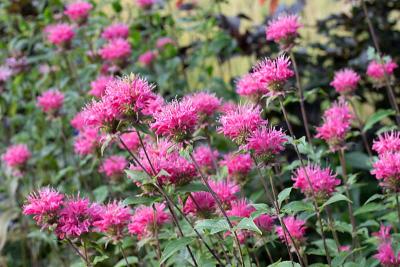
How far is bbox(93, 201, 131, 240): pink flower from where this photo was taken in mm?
1918

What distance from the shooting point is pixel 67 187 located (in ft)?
11.7

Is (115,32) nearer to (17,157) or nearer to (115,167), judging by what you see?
(17,157)

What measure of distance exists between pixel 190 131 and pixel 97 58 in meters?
1.89

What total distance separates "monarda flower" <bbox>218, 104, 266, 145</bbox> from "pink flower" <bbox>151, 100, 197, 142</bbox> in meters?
0.09

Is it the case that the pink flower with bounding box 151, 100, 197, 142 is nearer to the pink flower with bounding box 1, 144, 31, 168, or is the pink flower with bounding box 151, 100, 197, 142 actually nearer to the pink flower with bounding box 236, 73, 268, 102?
the pink flower with bounding box 236, 73, 268, 102

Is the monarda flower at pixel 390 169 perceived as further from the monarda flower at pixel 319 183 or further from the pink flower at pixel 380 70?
the pink flower at pixel 380 70

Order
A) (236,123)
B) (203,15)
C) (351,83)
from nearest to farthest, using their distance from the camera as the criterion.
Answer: (236,123) → (351,83) → (203,15)

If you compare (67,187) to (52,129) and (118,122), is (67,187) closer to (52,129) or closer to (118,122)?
(52,129)

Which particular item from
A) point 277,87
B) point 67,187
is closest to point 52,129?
point 67,187

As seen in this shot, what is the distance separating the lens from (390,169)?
180 centimetres

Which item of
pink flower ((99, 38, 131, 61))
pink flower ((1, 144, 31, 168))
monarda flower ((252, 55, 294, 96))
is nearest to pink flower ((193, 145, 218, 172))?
monarda flower ((252, 55, 294, 96))

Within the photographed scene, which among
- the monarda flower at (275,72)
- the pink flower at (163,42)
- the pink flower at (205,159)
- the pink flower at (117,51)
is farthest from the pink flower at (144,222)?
the pink flower at (163,42)

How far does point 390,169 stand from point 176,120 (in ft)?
2.04

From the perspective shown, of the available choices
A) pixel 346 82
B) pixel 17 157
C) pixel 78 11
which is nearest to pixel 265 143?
pixel 346 82
